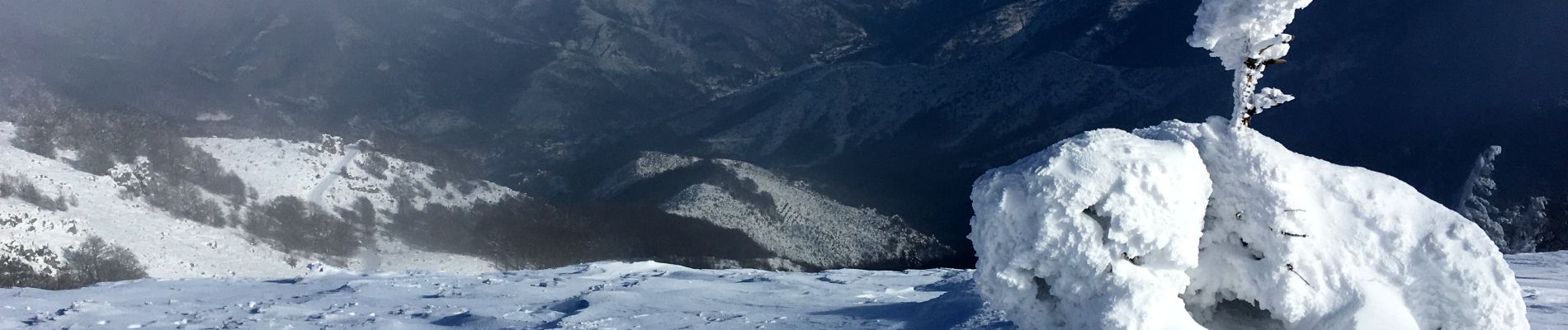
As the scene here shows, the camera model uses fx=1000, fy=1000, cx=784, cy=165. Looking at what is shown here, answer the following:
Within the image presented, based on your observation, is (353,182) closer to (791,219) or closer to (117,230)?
(117,230)

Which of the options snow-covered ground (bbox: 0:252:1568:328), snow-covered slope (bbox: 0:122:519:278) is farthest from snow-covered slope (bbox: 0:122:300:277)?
snow-covered ground (bbox: 0:252:1568:328)

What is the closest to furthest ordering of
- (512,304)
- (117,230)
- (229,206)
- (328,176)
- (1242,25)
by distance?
(1242,25), (512,304), (117,230), (229,206), (328,176)

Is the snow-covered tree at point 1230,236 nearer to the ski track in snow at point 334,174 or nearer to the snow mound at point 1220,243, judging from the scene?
the snow mound at point 1220,243

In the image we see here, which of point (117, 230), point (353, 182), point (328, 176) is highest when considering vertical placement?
point (328, 176)

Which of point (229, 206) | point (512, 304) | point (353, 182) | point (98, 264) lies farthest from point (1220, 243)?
point (353, 182)

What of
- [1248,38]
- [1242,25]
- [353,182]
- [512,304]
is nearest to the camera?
[1242,25]

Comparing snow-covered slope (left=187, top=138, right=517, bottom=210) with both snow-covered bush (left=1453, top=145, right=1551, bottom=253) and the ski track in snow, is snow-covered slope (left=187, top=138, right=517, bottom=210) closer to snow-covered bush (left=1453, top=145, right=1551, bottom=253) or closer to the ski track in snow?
the ski track in snow

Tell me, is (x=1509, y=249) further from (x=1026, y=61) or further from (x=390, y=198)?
(x=390, y=198)
